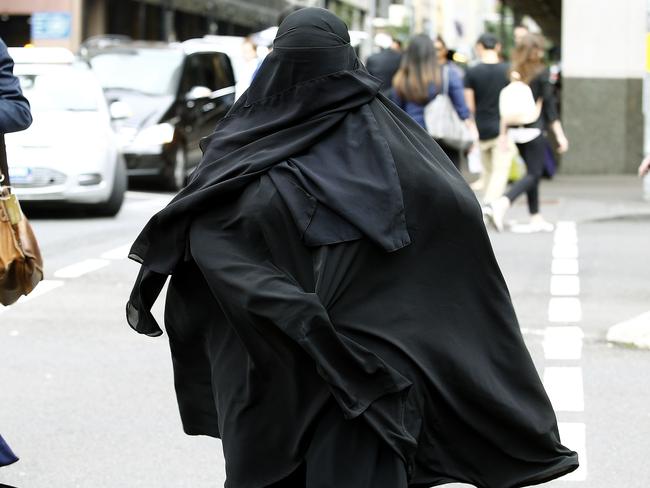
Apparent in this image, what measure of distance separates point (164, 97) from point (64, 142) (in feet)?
14.9

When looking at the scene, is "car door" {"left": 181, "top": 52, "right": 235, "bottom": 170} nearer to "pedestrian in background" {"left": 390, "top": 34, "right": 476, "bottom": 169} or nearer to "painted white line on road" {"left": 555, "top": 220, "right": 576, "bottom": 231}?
"pedestrian in background" {"left": 390, "top": 34, "right": 476, "bottom": 169}

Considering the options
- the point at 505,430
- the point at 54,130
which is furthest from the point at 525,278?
the point at 505,430

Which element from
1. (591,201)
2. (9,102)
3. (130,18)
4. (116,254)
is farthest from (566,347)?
(130,18)

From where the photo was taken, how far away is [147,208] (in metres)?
17.3

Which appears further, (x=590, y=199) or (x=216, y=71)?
(x=216, y=71)

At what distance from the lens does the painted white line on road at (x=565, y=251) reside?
1313 cm

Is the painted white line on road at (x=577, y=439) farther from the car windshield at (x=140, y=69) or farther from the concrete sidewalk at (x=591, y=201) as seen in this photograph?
the car windshield at (x=140, y=69)

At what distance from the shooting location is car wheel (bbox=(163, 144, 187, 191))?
64.0 ft

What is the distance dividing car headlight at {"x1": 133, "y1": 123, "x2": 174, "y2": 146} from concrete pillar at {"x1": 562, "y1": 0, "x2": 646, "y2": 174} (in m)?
6.47

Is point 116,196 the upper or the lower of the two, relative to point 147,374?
lower

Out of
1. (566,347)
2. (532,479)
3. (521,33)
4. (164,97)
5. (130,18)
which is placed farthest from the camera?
(130,18)

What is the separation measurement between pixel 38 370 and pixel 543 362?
2692 mm

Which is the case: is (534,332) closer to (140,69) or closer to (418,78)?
(418,78)

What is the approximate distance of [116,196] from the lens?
16078mm
